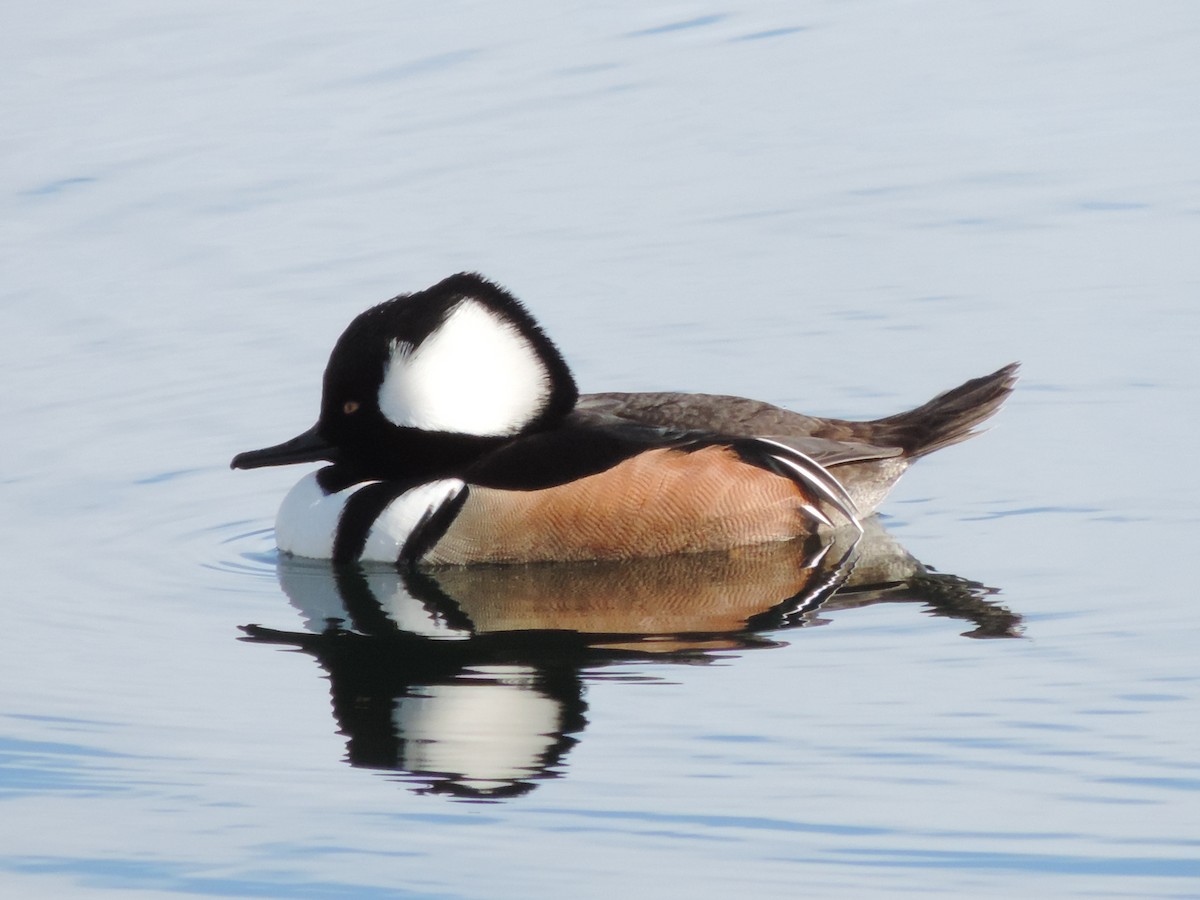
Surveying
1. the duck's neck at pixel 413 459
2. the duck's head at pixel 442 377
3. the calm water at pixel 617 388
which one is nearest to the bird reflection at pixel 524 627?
the calm water at pixel 617 388

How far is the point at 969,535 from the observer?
9484 millimetres

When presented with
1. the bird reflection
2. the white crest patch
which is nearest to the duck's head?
the white crest patch

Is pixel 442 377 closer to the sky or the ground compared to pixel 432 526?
closer to the sky

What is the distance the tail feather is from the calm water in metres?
0.30

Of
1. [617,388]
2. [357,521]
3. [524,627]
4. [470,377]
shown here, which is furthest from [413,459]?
[617,388]

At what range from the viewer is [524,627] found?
8.45 metres

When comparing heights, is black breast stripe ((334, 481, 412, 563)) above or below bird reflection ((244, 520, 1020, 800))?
above

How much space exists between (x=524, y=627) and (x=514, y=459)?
3.45 feet

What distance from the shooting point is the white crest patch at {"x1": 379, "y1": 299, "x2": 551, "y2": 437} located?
9273 millimetres

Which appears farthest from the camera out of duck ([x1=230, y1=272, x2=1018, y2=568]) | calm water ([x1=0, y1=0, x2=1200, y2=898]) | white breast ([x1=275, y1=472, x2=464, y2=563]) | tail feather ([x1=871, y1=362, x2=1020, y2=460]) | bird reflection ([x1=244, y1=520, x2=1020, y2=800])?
tail feather ([x1=871, y1=362, x2=1020, y2=460])

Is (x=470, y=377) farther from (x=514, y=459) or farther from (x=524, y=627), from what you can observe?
(x=524, y=627)

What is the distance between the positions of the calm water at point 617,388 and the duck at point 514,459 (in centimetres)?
22

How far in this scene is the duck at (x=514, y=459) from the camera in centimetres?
926

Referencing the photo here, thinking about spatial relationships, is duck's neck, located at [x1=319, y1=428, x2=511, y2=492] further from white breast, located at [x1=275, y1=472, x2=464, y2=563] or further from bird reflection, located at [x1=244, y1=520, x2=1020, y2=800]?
bird reflection, located at [x1=244, y1=520, x2=1020, y2=800]
